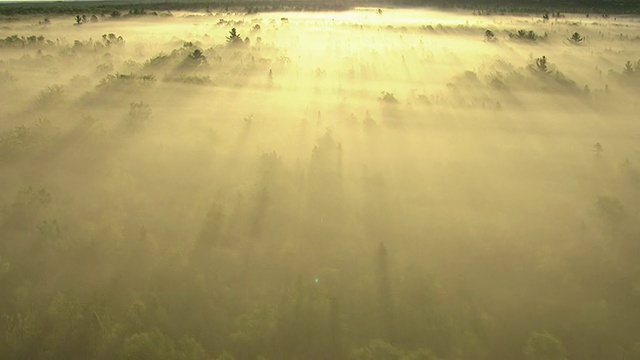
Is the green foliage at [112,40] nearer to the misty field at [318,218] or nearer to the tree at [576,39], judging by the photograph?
the misty field at [318,218]

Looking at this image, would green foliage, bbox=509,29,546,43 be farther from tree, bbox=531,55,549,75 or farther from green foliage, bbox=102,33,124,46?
green foliage, bbox=102,33,124,46

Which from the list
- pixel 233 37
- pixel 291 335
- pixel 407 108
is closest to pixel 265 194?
pixel 291 335

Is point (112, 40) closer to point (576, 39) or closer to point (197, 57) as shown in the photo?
point (197, 57)

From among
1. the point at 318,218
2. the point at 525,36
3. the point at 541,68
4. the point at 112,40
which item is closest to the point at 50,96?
the point at 318,218

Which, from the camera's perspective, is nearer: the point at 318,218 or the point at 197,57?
the point at 318,218

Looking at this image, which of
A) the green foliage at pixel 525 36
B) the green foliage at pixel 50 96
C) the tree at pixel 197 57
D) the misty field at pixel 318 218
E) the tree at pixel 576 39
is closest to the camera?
the misty field at pixel 318 218

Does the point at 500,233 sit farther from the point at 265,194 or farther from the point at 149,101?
the point at 149,101

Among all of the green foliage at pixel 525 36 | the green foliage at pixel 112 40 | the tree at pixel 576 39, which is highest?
the green foliage at pixel 525 36

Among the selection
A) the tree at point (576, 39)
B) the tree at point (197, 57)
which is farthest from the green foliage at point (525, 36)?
the tree at point (197, 57)
